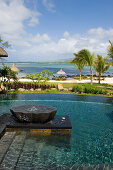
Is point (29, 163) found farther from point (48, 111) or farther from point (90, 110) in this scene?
point (90, 110)

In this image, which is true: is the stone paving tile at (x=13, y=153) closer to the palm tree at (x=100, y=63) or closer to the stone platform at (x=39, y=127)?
the stone platform at (x=39, y=127)

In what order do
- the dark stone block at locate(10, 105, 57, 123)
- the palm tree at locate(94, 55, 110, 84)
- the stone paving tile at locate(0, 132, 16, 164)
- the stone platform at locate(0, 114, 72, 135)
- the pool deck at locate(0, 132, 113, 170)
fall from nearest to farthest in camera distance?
the pool deck at locate(0, 132, 113, 170)
the stone paving tile at locate(0, 132, 16, 164)
the stone platform at locate(0, 114, 72, 135)
the dark stone block at locate(10, 105, 57, 123)
the palm tree at locate(94, 55, 110, 84)

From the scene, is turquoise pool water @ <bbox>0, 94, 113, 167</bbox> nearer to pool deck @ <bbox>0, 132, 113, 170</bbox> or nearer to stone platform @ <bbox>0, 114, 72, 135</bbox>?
pool deck @ <bbox>0, 132, 113, 170</bbox>

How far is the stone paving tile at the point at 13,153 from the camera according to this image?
14.0 feet

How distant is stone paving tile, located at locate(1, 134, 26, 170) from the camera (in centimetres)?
427

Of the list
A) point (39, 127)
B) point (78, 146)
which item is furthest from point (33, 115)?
point (78, 146)

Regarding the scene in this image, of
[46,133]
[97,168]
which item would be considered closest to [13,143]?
[46,133]

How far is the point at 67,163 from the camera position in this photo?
15.1 ft

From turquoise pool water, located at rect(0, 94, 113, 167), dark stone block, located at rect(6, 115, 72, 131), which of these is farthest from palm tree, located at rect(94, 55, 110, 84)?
dark stone block, located at rect(6, 115, 72, 131)

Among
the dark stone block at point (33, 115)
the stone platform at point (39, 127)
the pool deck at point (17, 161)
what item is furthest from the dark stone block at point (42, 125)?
the pool deck at point (17, 161)

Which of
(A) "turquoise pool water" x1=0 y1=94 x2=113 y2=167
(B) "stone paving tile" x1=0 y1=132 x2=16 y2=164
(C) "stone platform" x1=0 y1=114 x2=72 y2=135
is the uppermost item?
(C) "stone platform" x1=0 y1=114 x2=72 y2=135

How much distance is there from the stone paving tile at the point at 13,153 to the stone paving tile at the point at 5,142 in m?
0.11

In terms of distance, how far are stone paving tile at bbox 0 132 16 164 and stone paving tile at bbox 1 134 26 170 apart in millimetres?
113

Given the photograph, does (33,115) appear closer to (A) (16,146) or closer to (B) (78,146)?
(A) (16,146)
